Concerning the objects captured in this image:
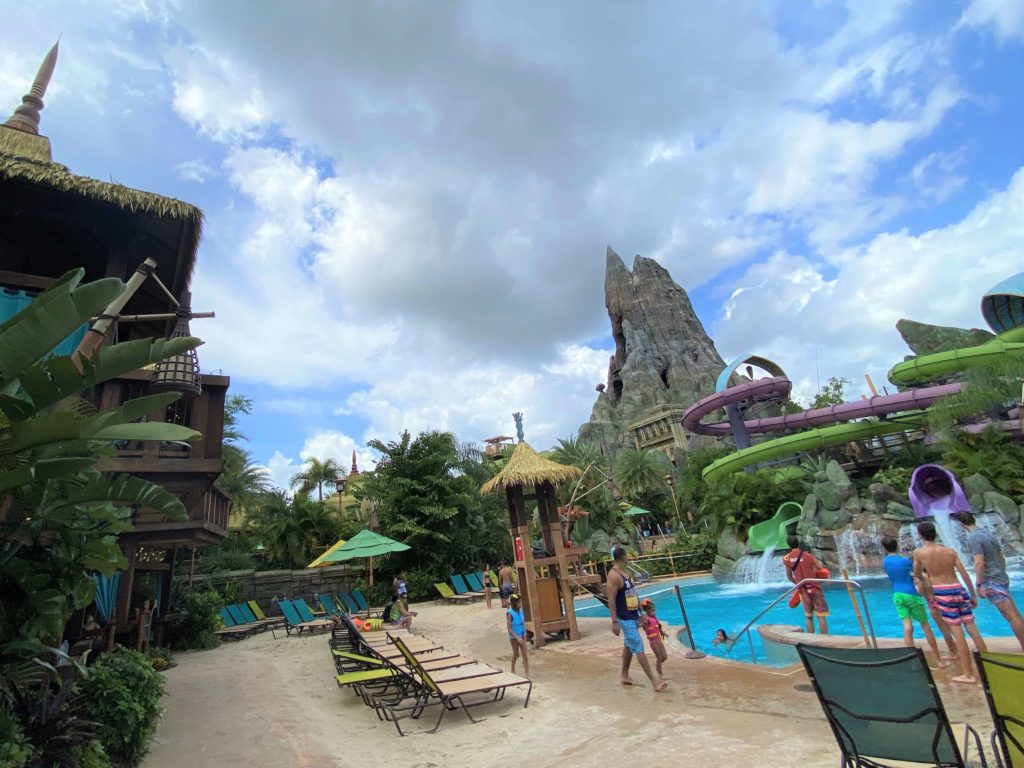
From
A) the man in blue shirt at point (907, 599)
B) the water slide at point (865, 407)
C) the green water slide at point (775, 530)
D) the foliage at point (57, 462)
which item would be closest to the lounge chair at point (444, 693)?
the foliage at point (57, 462)

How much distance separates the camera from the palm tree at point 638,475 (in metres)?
38.8

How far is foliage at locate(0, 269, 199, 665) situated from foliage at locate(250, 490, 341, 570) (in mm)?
19652

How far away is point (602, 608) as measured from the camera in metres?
16.6

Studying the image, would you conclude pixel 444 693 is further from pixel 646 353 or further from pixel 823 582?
Answer: pixel 646 353

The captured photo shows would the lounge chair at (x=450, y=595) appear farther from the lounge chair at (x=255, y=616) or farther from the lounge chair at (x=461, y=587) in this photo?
the lounge chair at (x=255, y=616)

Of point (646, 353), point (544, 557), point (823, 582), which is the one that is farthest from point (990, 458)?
point (646, 353)

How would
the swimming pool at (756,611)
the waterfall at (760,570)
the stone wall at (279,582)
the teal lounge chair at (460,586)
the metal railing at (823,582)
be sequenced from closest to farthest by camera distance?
the metal railing at (823,582)
the swimming pool at (756,611)
the stone wall at (279,582)
the waterfall at (760,570)
the teal lounge chair at (460,586)

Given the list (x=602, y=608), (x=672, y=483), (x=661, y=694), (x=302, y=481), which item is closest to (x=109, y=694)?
(x=661, y=694)

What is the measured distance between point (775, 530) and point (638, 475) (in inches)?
707

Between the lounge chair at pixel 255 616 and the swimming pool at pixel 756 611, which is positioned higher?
the lounge chair at pixel 255 616

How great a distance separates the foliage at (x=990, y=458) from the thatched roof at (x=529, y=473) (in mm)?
15455

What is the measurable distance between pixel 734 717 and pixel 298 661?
27.9ft

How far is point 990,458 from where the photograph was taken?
17.8 metres

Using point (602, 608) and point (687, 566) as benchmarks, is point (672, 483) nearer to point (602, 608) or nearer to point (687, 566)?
point (687, 566)
